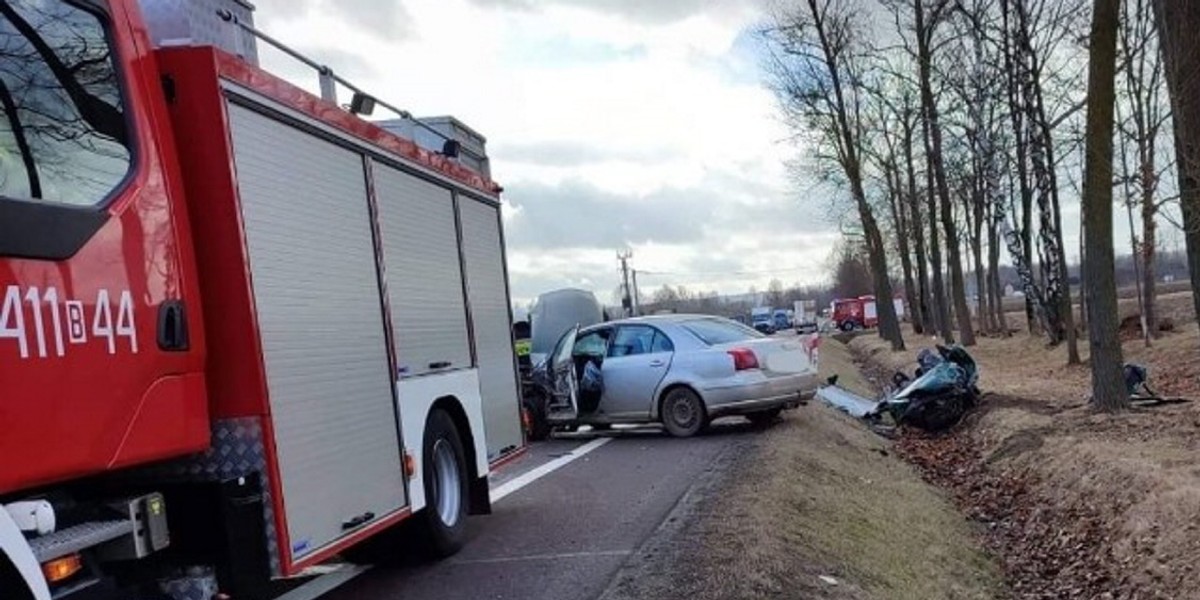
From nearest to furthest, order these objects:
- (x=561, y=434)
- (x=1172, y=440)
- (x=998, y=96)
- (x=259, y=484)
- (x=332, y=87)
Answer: (x=259, y=484)
(x=332, y=87)
(x=1172, y=440)
(x=561, y=434)
(x=998, y=96)

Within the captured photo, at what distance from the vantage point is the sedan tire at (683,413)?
13.4m

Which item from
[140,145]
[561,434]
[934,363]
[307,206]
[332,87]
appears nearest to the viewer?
[140,145]

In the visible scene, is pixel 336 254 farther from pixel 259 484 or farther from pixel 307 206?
pixel 259 484

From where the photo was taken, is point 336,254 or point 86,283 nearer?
point 86,283

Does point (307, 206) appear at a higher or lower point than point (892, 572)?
higher

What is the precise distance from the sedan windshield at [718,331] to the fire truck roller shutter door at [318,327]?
7.73m

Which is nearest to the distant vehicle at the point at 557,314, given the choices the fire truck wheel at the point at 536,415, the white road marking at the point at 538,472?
the fire truck wheel at the point at 536,415

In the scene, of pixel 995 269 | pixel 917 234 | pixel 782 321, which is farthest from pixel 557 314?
pixel 782 321

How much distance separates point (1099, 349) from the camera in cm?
1230

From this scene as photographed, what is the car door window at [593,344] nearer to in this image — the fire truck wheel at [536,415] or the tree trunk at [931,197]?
the fire truck wheel at [536,415]

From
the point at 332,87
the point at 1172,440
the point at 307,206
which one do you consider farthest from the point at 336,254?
the point at 1172,440

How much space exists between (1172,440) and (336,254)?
780cm

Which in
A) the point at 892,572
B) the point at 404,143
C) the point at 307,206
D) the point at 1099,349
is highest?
the point at 404,143

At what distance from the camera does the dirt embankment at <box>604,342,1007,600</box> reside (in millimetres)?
6133
